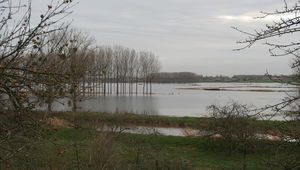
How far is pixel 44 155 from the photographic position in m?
6.89

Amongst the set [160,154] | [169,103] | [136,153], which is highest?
[160,154]

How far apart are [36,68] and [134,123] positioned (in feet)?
66.3

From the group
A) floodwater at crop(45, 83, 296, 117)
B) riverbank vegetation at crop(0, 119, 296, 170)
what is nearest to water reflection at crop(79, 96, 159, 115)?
floodwater at crop(45, 83, 296, 117)

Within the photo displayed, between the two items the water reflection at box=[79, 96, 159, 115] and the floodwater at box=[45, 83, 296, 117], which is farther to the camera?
the water reflection at box=[79, 96, 159, 115]

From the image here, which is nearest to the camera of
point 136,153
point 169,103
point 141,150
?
point 136,153

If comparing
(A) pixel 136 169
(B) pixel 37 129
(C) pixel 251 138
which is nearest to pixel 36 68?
(B) pixel 37 129

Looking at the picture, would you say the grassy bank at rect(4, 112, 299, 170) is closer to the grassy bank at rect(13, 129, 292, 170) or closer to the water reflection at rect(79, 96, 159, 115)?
the grassy bank at rect(13, 129, 292, 170)

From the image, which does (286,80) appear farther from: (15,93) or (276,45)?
(15,93)

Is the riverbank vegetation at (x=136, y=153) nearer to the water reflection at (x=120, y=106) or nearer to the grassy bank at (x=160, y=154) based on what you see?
the grassy bank at (x=160, y=154)

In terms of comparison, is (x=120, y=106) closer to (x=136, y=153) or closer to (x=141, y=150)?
(x=141, y=150)

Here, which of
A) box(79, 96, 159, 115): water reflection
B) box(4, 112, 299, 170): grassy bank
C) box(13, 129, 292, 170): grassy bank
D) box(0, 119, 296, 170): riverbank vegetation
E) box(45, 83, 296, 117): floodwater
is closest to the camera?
box(4, 112, 299, 170): grassy bank

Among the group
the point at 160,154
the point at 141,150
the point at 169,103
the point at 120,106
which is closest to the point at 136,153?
the point at 141,150

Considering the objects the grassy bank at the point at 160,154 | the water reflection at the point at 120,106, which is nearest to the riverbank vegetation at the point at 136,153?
the grassy bank at the point at 160,154

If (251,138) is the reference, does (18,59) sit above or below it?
above
